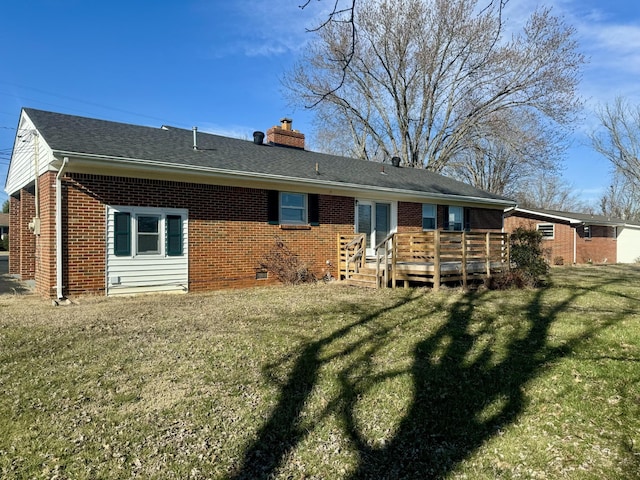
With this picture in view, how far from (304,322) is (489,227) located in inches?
538

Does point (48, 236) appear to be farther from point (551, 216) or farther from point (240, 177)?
point (551, 216)

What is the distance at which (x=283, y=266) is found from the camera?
11500 mm

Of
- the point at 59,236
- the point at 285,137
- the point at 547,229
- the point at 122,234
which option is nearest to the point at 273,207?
the point at 122,234

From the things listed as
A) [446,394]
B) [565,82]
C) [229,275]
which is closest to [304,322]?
[446,394]

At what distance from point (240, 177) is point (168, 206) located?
177cm

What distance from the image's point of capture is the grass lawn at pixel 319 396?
306 cm

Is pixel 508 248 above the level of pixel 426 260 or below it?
above

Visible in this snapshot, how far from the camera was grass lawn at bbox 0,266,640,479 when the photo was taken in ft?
10.0

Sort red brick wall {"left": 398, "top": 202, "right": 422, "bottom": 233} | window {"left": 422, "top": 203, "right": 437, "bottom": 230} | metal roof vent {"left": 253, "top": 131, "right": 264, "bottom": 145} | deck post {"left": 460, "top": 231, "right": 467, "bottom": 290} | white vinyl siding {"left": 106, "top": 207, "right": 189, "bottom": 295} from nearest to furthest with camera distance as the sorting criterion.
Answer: white vinyl siding {"left": 106, "top": 207, "right": 189, "bottom": 295}
deck post {"left": 460, "top": 231, "right": 467, "bottom": 290}
red brick wall {"left": 398, "top": 202, "right": 422, "bottom": 233}
metal roof vent {"left": 253, "top": 131, "right": 264, "bottom": 145}
window {"left": 422, "top": 203, "right": 437, "bottom": 230}

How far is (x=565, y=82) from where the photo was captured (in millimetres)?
22141

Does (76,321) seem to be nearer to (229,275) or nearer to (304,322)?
(304,322)

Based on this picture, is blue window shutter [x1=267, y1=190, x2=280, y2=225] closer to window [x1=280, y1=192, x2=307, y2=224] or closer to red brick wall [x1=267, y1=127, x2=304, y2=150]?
window [x1=280, y1=192, x2=307, y2=224]

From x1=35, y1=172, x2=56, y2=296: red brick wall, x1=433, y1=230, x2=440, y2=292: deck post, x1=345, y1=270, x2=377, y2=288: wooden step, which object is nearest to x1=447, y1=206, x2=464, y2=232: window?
x1=345, y1=270, x2=377, y2=288: wooden step

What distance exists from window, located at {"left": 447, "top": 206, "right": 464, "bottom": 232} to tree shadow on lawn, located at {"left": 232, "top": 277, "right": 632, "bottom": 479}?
10.1 meters
